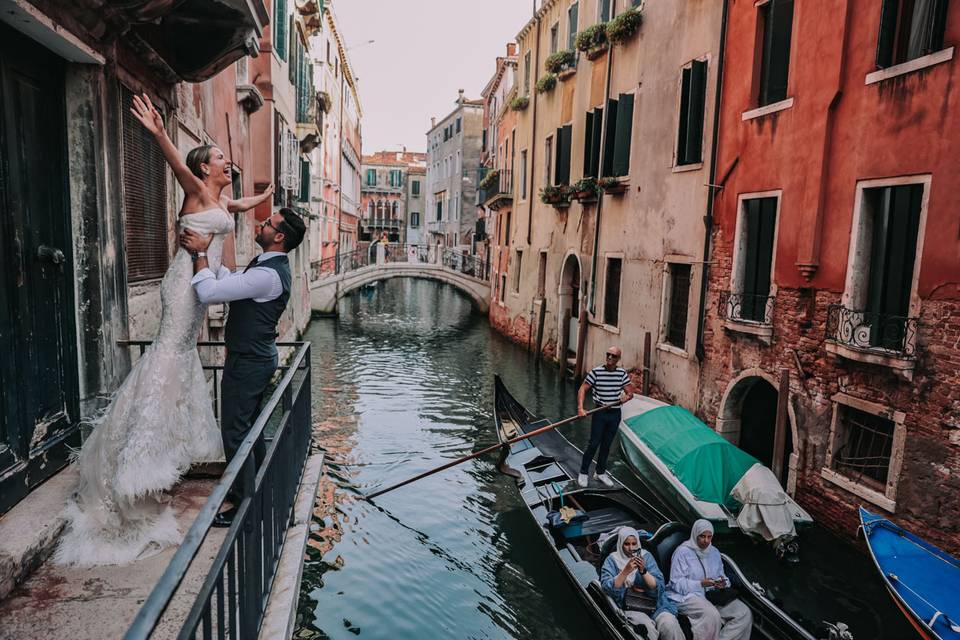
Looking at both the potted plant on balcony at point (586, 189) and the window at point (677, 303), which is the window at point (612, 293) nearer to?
the potted plant on balcony at point (586, 189)

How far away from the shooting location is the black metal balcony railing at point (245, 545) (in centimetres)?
144

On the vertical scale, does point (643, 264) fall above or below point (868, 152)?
below

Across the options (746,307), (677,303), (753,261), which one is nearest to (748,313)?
(746,307)

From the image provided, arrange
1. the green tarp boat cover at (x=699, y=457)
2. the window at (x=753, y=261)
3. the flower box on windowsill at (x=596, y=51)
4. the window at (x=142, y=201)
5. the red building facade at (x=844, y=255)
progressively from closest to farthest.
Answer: the window at (x=142, y=201) < the red building facade at (x=844, y=255) < the green tarp boat cover at (x=699, y=457) < the window at (x=753, y=261) < the flower box on windowsill at (x=596, y=51)

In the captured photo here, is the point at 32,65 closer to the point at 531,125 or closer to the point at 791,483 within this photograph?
the point at 791,483

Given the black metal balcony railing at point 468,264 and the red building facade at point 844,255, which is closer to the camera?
the red building facade at point 844,255

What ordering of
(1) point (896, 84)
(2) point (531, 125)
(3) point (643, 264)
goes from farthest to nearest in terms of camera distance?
1. (2) point (531, 125)
2. (3) point (643, 264)
3. (1) point (896, 84)

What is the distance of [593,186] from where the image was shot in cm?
1312

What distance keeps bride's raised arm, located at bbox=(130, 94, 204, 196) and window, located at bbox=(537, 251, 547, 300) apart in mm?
14342

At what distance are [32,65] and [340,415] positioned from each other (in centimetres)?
877

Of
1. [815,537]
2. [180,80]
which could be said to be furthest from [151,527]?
[815,537]

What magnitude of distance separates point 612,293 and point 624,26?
475 cm

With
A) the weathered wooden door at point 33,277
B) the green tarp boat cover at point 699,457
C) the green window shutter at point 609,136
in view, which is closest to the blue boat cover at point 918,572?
the green tarp boat cover at point 699,457

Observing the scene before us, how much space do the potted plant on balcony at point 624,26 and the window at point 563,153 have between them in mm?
3028
